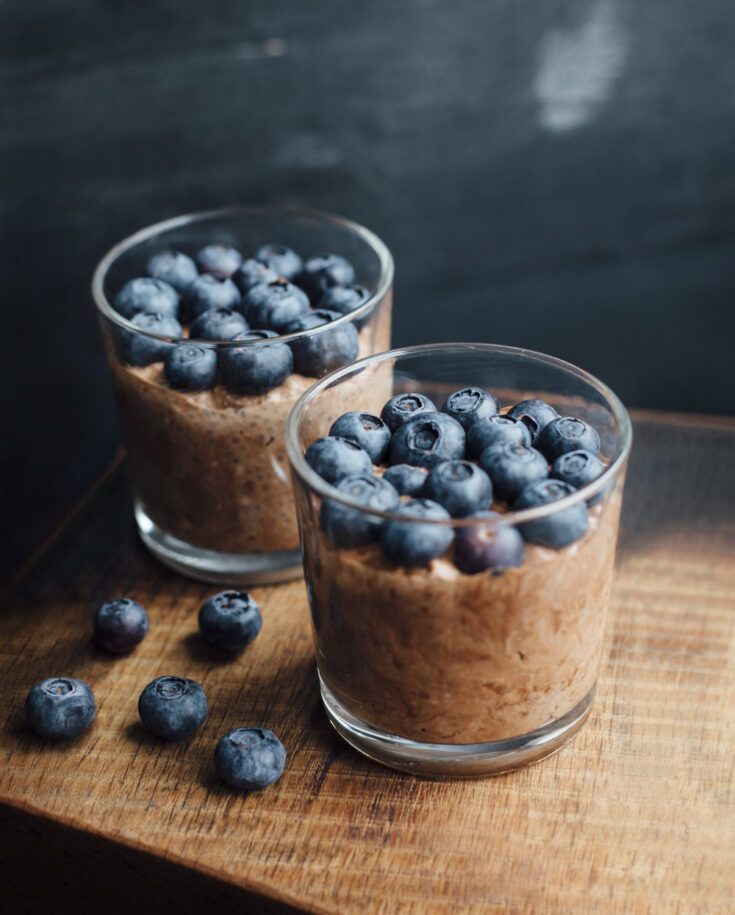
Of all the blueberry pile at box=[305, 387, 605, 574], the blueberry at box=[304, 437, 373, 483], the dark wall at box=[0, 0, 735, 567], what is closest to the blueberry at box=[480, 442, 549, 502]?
the blueberry pile at box=[305, 387, 605, 574]

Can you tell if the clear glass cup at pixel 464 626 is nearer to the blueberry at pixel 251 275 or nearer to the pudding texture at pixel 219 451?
the pudding texture at pixel 219 451

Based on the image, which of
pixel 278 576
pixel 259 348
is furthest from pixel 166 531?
pixel 259 348

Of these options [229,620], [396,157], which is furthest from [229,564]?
[396,157]

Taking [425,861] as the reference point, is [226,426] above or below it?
above

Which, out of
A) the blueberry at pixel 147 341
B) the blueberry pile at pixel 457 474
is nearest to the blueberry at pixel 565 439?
the blueberry pile at pixel 457 474

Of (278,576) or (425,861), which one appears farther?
(278,576)

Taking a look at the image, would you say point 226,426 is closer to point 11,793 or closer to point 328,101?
point 11,793
